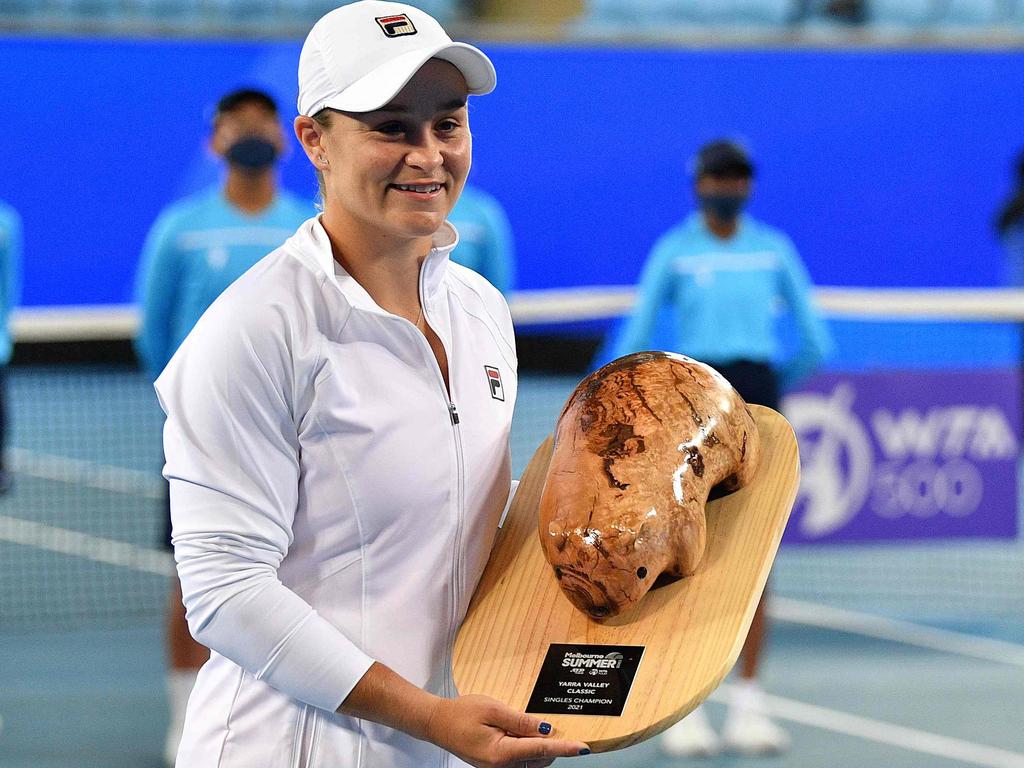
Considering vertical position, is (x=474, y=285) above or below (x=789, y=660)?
above

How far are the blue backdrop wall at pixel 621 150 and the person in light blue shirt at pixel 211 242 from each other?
22.8 ft

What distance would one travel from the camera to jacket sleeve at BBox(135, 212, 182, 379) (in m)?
4.50

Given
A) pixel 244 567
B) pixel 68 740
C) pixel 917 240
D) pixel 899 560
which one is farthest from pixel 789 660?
pixel 917 240

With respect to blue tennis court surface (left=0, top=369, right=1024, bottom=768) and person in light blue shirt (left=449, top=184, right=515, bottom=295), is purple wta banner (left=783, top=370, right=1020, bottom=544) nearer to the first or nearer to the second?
blue tennis court surface (left=0, top=369, right=1024, bottom=768)

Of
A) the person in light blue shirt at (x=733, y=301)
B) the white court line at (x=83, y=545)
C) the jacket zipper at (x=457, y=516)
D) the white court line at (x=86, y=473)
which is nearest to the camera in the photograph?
the jacket zipper at (x=457, y=516)

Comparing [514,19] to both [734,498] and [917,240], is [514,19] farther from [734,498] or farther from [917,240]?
[734,498]

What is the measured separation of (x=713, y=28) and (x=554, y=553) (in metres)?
10.6

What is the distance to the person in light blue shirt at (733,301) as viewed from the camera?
4.86m

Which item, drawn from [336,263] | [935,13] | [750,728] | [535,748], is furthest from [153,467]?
[535,748]

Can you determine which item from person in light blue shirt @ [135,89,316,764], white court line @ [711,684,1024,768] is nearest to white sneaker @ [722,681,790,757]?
white court line @ [711,684,1024,768]

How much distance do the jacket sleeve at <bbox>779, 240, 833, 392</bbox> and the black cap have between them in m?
0.31

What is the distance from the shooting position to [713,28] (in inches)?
464

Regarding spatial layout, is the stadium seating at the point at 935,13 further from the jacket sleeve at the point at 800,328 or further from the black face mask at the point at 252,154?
the black face mask at the point at 252,154

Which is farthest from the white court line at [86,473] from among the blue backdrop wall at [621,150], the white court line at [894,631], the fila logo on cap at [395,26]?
the fila logo on cap at [395,26]
